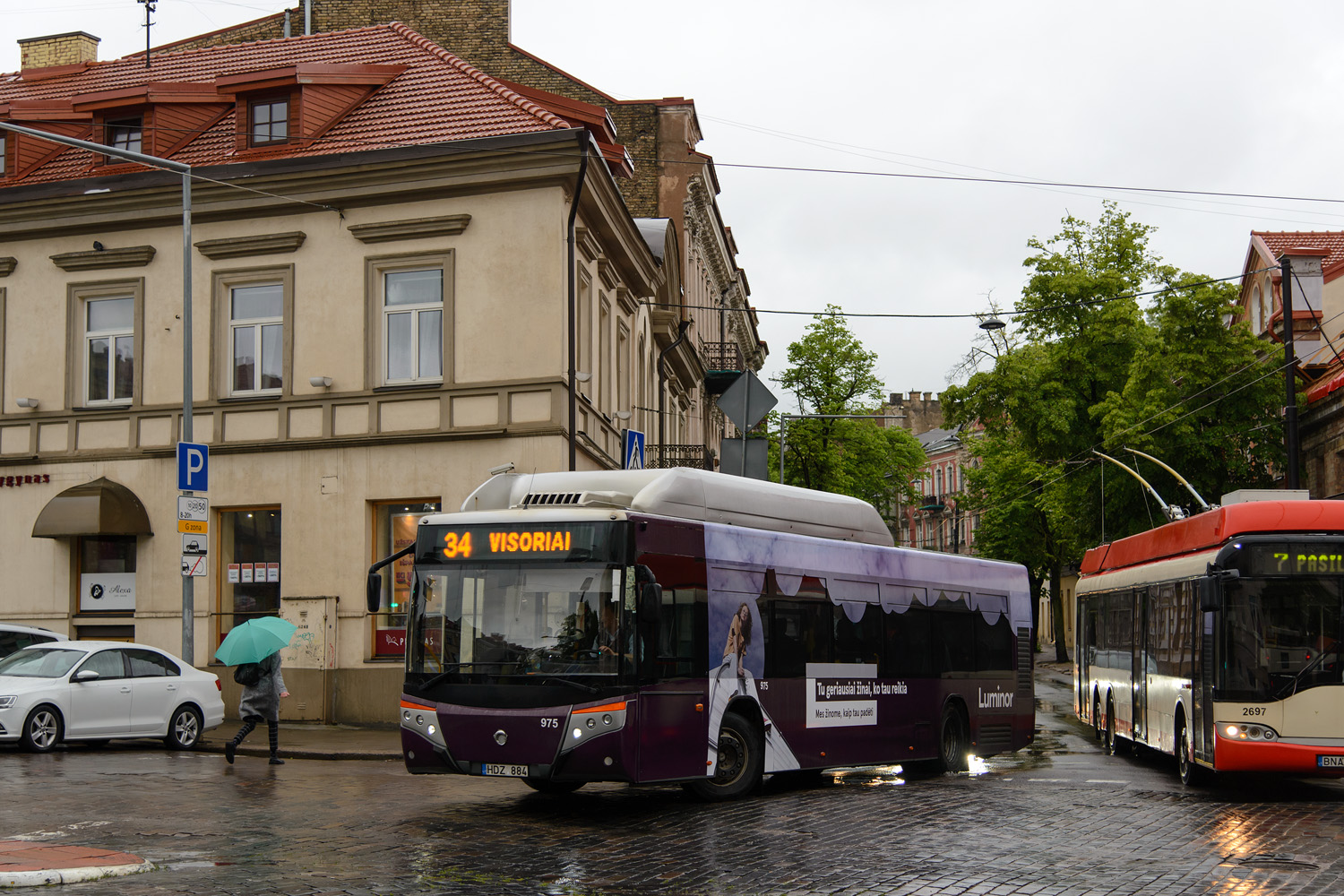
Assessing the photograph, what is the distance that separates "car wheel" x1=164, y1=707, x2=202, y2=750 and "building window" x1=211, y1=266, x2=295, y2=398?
653 centimetres

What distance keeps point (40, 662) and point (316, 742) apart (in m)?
3.76

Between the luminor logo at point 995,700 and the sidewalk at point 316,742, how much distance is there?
7231 millimetres

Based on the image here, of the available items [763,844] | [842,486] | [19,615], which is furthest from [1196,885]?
[842,486]

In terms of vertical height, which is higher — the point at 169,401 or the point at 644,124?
the point at 644,124

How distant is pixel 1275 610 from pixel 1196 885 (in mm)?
6299

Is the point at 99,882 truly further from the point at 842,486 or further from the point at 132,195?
the point at 842,486

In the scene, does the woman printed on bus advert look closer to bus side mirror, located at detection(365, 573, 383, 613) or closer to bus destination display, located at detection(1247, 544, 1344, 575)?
bus side mirror, located at detection(365, 573, 383, 613)

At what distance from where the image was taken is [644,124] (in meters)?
42.8

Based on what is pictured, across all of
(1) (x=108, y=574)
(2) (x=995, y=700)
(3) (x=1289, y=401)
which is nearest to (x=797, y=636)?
(2) (x=995, y=700)

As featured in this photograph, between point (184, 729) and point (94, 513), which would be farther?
point (94, 513)

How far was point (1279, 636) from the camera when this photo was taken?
47.6 ft

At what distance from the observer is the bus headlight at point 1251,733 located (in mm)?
14250

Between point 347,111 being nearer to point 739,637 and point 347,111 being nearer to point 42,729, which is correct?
point 42,729

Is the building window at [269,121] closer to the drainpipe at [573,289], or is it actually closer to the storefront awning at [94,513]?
the drainpipe at [573,289]
